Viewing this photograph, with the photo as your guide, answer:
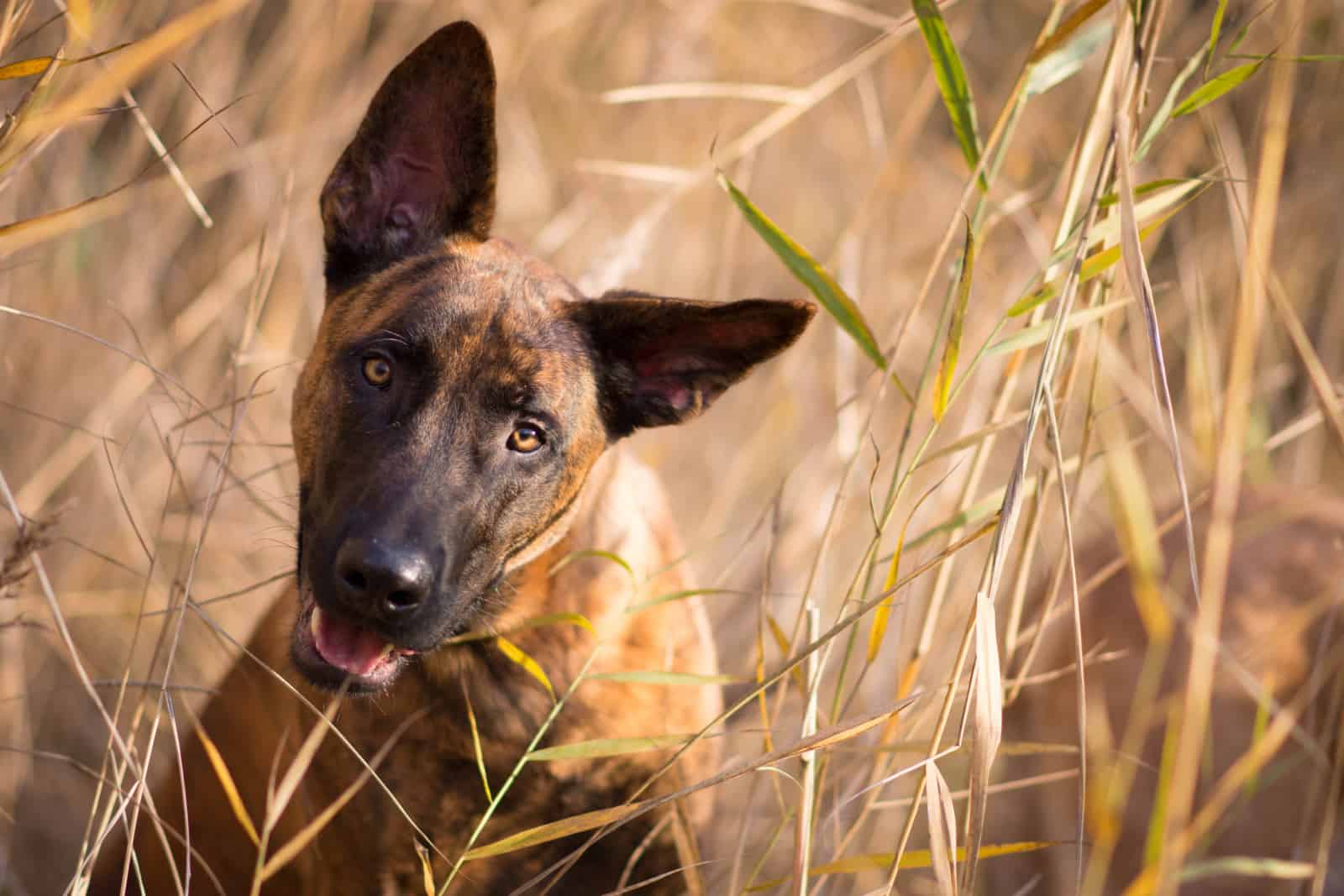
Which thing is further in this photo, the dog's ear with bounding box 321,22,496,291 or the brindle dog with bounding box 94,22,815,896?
the dog's ear with bounding box 321,22,496,291

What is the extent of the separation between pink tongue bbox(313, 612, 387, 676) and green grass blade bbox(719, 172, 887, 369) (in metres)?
1.08

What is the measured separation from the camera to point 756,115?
221 inches

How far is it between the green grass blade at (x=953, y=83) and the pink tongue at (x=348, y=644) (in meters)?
1.43

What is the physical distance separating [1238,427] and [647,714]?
4.41ft

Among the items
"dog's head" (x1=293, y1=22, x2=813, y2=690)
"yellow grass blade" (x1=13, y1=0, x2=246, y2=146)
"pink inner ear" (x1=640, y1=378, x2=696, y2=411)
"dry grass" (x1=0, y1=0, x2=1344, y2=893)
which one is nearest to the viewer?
"yellow grass blade" (x1=13, y1=0, x2=246, y2=146)

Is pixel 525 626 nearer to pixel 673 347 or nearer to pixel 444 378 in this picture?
pixel 444 378

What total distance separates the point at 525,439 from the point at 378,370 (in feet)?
1.04

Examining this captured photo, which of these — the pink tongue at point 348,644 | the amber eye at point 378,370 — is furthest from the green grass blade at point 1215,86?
the pink tongue at point 348,644

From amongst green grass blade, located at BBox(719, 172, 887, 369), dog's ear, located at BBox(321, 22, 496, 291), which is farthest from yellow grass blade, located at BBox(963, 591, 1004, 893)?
dog's ear, located at BBox(321, 22, 496, 291)

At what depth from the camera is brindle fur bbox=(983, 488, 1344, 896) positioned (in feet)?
10.1

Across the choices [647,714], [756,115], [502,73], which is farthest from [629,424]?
[756,115]

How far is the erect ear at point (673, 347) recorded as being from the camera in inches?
88.0

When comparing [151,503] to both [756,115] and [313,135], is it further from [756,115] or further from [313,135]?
[756,115]

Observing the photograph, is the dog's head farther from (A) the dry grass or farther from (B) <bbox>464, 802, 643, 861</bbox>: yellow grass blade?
(B) <bbox>464, 802, 643, 861</bbox>: yellow grass blade
